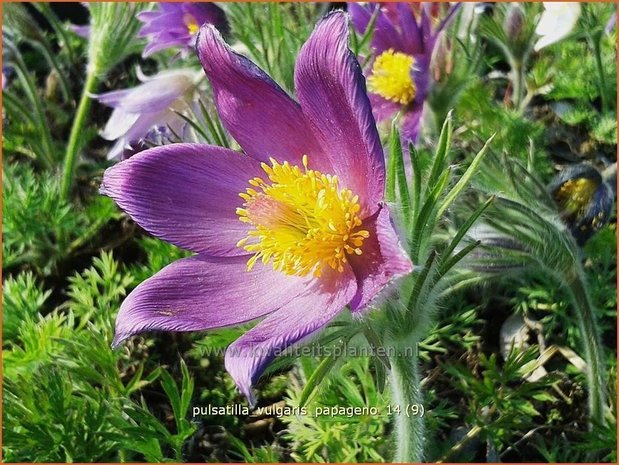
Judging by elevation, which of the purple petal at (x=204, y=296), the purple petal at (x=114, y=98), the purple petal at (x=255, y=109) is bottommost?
the purple petal at (x=204, y=296)

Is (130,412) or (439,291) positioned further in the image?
(130,412)

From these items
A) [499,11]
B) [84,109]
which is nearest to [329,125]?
[499,11]

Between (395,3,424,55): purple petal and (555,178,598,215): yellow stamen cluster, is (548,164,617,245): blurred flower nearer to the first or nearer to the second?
(555,178,598,215): yellow stamen cluster

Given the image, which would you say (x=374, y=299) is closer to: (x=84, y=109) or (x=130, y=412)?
(x=130, y=412)

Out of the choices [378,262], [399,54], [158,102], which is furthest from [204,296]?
[399,54]

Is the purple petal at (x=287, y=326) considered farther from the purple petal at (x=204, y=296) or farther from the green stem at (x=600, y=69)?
the green stem at (x=600, y=69)

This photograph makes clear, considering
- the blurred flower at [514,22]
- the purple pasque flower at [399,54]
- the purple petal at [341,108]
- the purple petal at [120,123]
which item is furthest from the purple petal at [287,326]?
the blurred flower at [514,22]
